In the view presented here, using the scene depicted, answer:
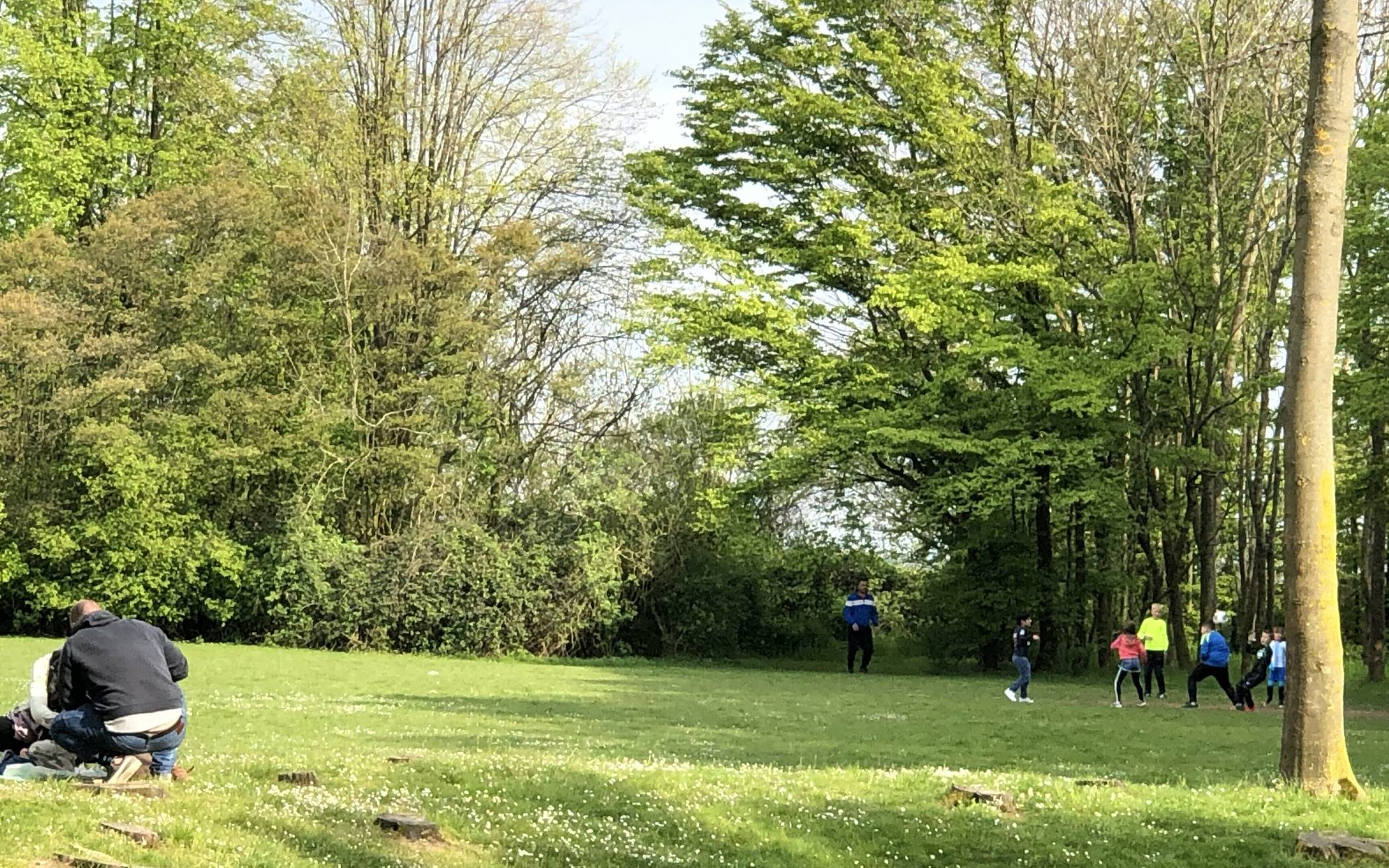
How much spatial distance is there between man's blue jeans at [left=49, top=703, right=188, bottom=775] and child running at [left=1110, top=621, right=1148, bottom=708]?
60.4ft

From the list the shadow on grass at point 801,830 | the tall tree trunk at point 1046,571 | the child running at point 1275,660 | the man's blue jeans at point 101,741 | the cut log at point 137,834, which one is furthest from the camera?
the tall tree trunk at point 1046,571

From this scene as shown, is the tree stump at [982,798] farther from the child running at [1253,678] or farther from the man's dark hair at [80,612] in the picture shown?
the child running at [1253,678]

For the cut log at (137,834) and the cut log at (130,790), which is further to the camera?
the cut log at (130,790)

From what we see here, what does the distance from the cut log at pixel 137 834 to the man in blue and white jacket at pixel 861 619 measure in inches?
1050

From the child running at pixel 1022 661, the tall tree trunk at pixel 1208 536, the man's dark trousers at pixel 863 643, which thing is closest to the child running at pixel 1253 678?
the child running at pixel 1022 661

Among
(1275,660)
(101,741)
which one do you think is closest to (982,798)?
(101,741)

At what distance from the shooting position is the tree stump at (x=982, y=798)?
945 cm

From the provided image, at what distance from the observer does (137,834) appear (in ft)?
22.6

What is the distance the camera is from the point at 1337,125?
36.7ft

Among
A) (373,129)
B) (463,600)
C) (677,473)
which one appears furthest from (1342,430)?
(373,129)

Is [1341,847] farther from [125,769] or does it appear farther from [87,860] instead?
[125,769]

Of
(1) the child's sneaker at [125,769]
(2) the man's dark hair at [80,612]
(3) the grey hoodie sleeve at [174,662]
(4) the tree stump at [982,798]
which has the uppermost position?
(2) the man's dark hair at [80,612]

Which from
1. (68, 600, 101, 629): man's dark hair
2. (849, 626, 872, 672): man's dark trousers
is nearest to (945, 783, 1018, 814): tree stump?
(68, 600, 101, 629): man's dark hair

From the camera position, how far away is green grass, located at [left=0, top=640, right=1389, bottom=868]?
25.3 ft
